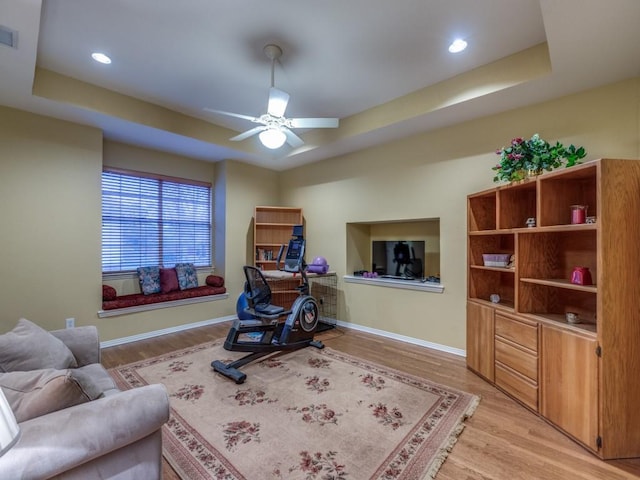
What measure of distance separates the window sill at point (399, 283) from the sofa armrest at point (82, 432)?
3296mm

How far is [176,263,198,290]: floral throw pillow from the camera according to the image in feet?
16.3

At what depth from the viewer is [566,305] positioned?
2770 mm

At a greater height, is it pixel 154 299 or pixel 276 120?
pixel 276 120

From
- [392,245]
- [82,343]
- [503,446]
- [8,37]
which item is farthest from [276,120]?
[503,446]

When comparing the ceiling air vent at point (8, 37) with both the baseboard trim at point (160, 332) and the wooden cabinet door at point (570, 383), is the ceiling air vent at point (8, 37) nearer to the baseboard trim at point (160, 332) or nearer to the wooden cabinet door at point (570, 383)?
the baseboard trim at point (160, 332)

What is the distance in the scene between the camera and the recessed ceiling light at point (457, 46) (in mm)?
2637

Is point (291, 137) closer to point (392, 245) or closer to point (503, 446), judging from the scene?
point (392, 245)

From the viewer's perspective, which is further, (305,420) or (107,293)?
(107,293)

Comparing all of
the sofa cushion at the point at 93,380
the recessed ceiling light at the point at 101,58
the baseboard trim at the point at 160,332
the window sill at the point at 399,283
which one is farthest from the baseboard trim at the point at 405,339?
the recessed ceiling light at the point at 101,58

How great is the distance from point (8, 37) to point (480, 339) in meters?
4.87

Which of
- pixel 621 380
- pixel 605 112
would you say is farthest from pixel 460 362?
pixel 605 112

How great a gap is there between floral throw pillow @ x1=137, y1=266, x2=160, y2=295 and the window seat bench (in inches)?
3.3

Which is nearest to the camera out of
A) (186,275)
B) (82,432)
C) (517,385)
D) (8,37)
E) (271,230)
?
(82,432)

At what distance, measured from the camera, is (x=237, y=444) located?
207 cm
